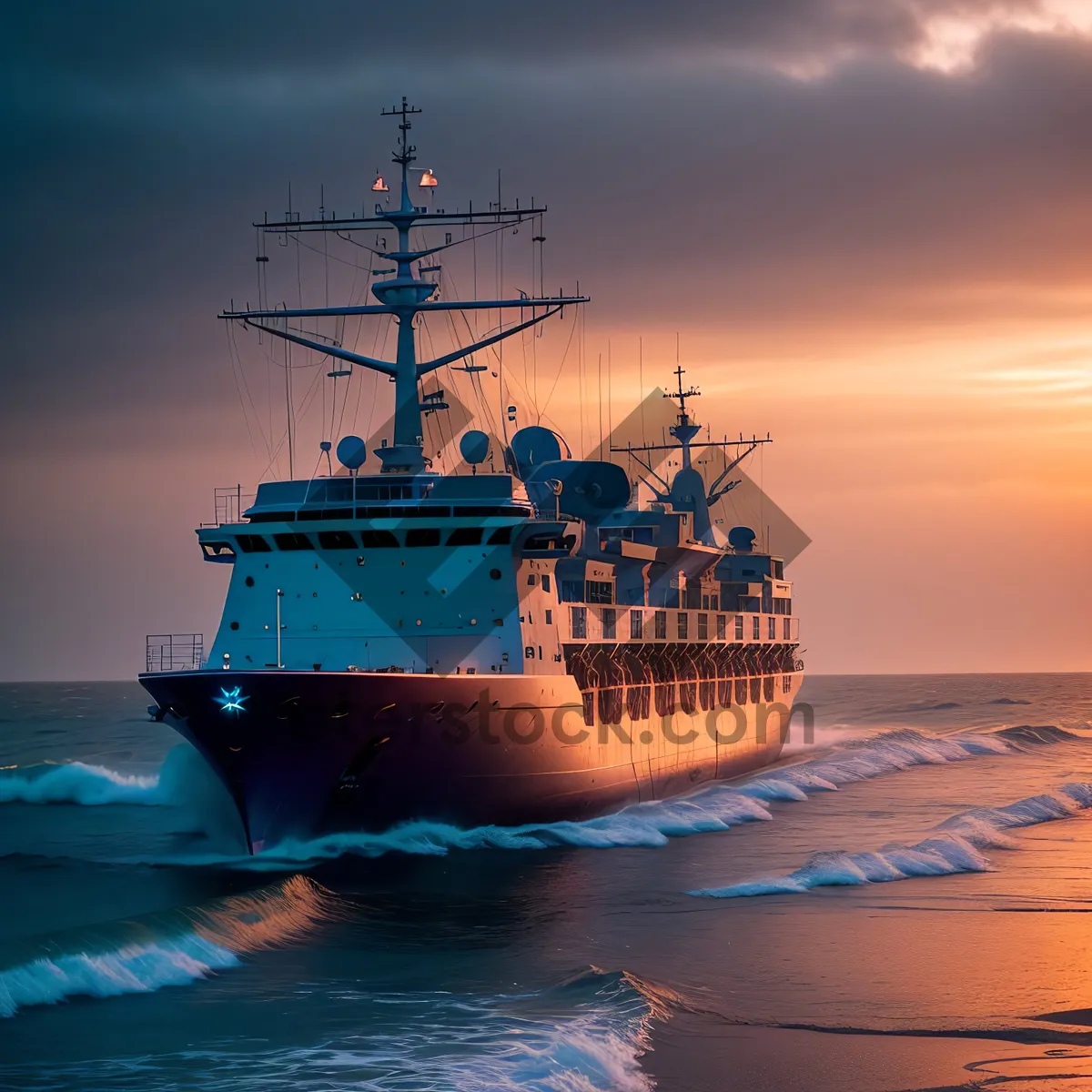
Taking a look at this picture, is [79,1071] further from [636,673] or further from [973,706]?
[973,706]

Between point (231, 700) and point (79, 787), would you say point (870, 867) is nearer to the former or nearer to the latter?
point (231, 700)

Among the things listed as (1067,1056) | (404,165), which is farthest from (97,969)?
(404,165)

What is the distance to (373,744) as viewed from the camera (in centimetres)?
2658

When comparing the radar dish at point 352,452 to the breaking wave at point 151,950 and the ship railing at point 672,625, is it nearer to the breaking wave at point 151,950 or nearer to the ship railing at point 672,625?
the ship railing at point 672,625

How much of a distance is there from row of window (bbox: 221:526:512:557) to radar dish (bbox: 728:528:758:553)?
2870 centimetres

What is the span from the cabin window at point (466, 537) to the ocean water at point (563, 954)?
5.76 metres

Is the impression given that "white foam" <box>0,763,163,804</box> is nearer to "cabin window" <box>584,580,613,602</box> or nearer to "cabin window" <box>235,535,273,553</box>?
"cabin window" <box>584,580,613,602</box>

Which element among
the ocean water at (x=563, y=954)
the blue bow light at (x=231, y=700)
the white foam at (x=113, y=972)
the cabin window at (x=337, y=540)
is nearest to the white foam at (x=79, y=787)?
the ocean water at (x=563, y=954)

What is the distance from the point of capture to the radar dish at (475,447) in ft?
110

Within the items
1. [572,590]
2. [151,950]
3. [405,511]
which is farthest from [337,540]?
[151,950]

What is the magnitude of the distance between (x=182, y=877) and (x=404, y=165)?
53.1 ft

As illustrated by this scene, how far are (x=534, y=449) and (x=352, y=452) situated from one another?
1021cm

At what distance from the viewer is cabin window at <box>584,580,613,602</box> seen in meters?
35.7

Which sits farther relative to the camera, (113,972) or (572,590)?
(572,590)
